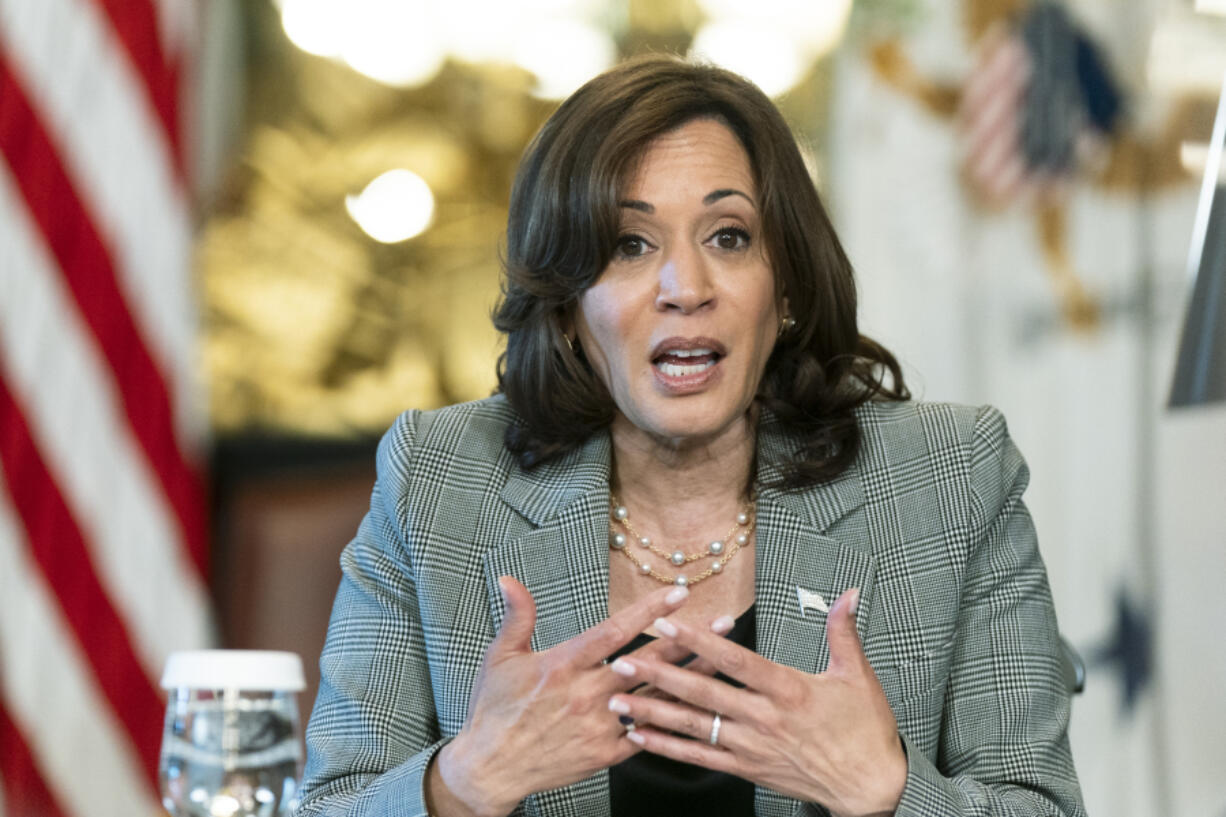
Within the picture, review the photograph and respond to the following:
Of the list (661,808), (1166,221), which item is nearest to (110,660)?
(661,808)

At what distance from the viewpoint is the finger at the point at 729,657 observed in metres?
1.27

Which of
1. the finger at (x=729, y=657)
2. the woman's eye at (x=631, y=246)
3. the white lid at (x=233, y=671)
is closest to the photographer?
the finger at (x=729, y=657)

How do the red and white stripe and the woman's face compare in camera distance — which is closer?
the woman's face

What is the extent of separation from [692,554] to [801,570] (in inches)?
6.3

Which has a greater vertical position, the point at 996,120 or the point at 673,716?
the point at 996,120

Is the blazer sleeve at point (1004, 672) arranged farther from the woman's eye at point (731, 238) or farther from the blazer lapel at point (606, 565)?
the woman's eye at point (731, 238)

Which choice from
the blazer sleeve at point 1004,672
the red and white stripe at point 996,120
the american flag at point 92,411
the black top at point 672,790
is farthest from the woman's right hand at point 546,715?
the red and white stripe at point 996,120

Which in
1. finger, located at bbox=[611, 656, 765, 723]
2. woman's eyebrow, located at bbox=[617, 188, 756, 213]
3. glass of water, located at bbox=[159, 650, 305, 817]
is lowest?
glass of water, located at bbox=[159, 650, 305, 817]

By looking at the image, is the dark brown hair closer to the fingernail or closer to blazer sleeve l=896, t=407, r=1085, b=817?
blazer sleeve l=896, t=407, r=1085, b=817

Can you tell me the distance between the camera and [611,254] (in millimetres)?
1641

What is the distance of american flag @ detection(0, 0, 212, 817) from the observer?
106 inches

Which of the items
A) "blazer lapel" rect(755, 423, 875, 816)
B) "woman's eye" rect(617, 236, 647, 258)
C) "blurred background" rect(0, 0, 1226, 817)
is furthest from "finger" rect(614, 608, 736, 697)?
"blurred background" rect(0, 0, 1226, 817)

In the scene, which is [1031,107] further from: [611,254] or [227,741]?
[227,741]

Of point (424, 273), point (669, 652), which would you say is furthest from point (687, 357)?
point (424, 273)
